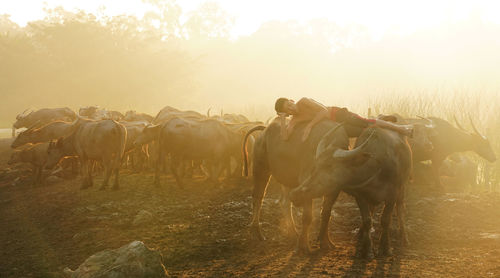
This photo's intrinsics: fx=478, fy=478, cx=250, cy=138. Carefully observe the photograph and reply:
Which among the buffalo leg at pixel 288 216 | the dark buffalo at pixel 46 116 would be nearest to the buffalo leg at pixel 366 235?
the buffalo leg at pixel 288 216

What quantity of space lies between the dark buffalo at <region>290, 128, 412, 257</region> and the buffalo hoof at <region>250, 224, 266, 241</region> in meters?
1.19

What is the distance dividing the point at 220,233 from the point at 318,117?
103 inches

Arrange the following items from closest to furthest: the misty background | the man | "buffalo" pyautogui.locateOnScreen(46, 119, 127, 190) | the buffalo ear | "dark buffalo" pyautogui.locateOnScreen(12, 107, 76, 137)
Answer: the buffalo ear
the man
"buffalo" pyautogui.locateOnScreen(46, 119, 127, 190)
"dark buffalo" pyautogui.locateOnScreen(12, 107, 76, 137)
the misty background

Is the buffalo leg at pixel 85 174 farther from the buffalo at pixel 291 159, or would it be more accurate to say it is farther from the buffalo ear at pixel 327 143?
the buffalo ear at pixel 327 143

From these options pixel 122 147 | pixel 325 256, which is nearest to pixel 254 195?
pixel 325 256

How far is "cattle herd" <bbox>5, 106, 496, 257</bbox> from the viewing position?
600 cm

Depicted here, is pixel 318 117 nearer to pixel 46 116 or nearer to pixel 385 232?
pixel 385 232

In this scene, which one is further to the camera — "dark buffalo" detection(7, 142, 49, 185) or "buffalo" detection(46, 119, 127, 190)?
"dark buffalo" detection(7, 142, 49, 185)

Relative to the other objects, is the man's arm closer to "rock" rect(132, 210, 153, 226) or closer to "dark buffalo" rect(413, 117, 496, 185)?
"rock" rect(132, 210, 153, 226)

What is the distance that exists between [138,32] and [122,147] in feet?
114

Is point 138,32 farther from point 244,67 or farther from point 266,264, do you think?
point 266,264

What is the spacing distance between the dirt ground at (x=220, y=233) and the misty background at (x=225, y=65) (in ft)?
28.5

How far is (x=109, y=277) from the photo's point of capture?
516 centimetres

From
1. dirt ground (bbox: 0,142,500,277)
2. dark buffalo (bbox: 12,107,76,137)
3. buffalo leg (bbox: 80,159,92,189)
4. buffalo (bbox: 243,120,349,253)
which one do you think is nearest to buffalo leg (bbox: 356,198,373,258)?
dirt ground (bbox: 0,142,500,277)
